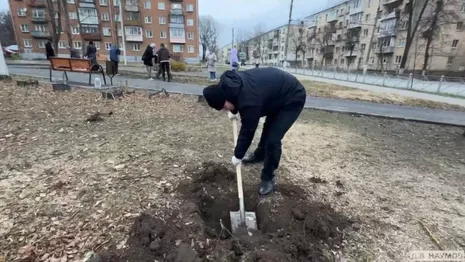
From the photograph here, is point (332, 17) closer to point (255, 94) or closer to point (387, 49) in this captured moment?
point (387, 49)

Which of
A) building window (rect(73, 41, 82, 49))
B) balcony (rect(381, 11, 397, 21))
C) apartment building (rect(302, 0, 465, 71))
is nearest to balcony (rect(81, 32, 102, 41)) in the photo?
building window (rect(73, 41, 82, 49))

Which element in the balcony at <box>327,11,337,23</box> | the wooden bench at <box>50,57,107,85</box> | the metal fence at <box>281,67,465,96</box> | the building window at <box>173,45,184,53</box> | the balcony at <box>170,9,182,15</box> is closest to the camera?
the wooden bench at <box>50,57,107,85</box>

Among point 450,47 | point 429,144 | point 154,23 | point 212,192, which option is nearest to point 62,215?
point 212,192

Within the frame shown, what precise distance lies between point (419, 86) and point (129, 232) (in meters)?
18.9

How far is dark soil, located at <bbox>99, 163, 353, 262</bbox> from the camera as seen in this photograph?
198 cm

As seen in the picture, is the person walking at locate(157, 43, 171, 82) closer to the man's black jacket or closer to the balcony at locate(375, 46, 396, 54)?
the man's black jacket

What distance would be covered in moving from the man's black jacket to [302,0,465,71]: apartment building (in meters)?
23.8

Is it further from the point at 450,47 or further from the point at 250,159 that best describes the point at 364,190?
the point at 450,47

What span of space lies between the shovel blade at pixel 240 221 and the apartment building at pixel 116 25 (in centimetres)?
4050

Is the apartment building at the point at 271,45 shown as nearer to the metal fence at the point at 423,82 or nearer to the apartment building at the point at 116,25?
the apartment building at the point at 116,25

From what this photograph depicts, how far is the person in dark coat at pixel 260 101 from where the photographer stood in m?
→ 2.19

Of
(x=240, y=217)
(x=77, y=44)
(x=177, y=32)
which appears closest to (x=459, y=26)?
(x=177, y=32)

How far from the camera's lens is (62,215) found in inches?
92.4

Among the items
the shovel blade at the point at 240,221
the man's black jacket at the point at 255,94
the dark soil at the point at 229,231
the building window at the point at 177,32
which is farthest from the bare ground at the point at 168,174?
the building window at the point at 177,32
